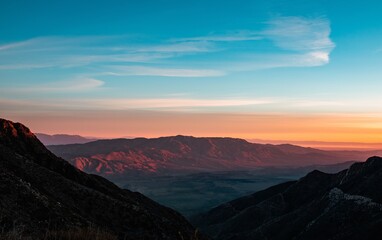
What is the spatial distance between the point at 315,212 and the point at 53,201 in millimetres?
56324

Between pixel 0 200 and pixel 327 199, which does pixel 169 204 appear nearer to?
pixel 327 199

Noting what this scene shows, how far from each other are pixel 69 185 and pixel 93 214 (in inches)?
197

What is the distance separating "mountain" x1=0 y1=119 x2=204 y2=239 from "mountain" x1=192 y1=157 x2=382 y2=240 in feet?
79.1

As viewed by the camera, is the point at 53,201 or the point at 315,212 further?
the point at 315,212

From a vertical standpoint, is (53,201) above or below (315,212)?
above

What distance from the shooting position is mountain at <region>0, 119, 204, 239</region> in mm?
27533

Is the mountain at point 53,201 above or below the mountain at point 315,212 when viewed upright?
above

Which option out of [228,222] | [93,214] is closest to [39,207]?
[93,214]

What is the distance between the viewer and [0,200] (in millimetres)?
27859

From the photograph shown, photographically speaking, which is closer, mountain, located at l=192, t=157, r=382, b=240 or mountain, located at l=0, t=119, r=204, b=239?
mountain, located at l=0, t=119, r=204, b=239

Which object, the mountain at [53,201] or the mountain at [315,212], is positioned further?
the mountain at [315,212]

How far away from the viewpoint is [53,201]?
107 feet

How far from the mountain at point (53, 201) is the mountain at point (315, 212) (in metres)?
24.1

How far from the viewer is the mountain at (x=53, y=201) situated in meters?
27.5
